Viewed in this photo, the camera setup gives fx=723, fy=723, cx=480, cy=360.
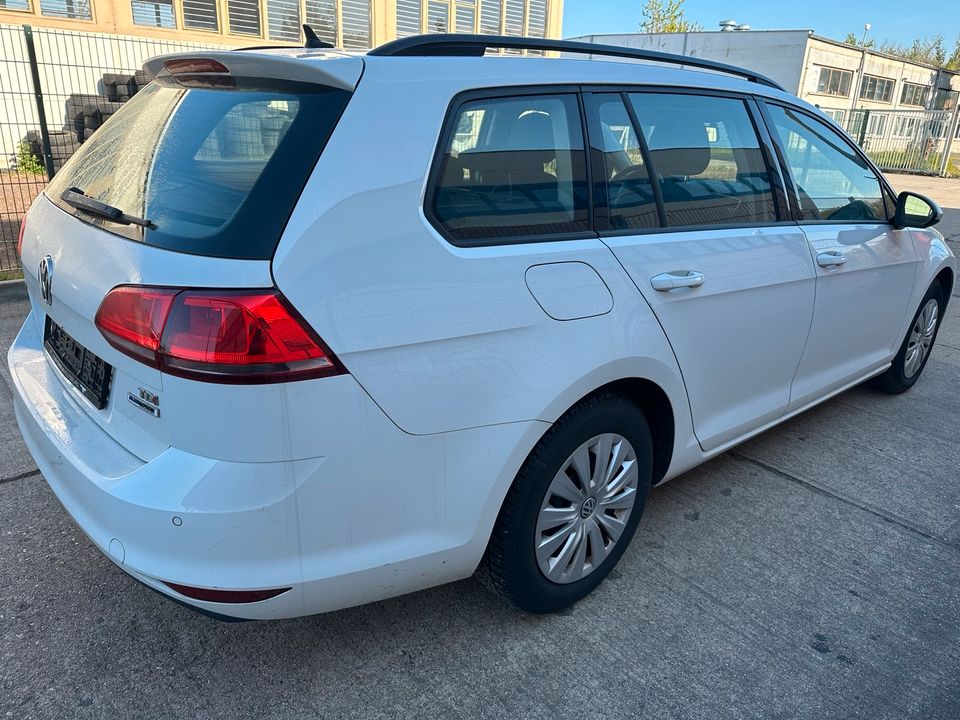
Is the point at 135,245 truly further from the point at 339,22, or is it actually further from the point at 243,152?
the point at 339,22

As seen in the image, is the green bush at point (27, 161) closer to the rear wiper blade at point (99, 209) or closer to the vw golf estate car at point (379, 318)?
the vw golf estate car at point (379, 318)

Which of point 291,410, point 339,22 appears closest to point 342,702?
point 291,410

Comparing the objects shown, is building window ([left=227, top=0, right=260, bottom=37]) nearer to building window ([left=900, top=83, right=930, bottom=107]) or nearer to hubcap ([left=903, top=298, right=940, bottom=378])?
hubcap ([left=903, top=298, right=940, bottom=378])

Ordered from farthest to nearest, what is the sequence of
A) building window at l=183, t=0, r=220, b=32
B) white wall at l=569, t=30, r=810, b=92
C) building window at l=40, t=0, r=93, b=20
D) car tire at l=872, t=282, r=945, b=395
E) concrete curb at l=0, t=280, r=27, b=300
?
white wall at l=569, t=30, r=810, b=92
building window at l=183, t=0, r=220, b=32
building window at l=40, t=0, r=93, b=20
concrete curb at l=0, t=280, r=27, b=300
car tire at l=872, t=282, r=945, b=395

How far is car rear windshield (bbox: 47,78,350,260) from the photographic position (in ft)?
5.65

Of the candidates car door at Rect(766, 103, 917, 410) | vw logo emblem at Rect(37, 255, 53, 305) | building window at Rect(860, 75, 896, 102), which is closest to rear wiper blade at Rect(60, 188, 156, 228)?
vw logo emblem at Rect(37, 255, 53, 305)

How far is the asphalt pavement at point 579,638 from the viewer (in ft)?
6.94

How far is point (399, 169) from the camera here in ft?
6.05

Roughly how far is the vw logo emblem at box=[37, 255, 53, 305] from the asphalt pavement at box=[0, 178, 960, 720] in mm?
A: 1028

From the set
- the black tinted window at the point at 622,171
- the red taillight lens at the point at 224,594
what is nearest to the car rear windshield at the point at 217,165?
Answer: the red taillight lens at the point at 224,594

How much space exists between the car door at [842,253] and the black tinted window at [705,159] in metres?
0.25

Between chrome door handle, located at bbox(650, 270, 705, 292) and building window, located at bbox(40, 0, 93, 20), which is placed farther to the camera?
building window, located at bbox(40, 0, 93, 20)

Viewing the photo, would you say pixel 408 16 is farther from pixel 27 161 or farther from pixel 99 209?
pixel 99 209

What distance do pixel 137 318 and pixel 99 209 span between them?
482 millimetres
